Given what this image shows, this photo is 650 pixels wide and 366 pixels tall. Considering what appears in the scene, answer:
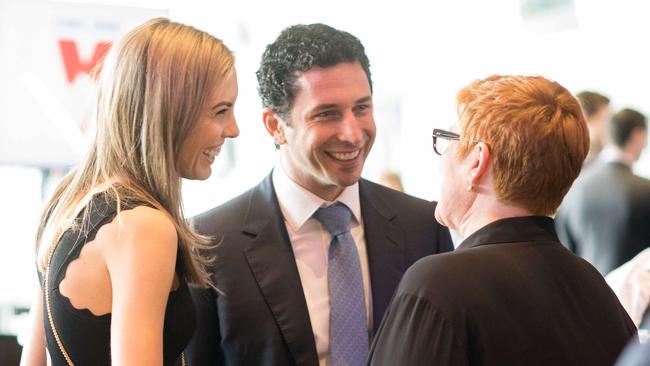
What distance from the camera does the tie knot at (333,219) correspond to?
7.21 feet

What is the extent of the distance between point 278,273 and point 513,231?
0.71m

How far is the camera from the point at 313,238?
2.21m

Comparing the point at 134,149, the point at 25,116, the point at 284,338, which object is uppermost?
the point at 25,116

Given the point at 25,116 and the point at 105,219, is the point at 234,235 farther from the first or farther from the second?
the point at 25,116

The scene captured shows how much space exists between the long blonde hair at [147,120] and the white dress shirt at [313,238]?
48 cm

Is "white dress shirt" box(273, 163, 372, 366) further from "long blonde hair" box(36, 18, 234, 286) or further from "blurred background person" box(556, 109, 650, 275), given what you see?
"blurred background person" box(556, 109, 650, 275)

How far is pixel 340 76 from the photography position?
221cm

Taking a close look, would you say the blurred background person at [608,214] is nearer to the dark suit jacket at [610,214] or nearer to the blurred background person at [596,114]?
the dark suit jacket at [610,214]

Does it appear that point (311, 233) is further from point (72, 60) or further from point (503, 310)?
point (72, 60)

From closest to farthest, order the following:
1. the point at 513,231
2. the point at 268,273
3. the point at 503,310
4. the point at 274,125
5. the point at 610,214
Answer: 1. the point at 503,310
2. the point at 513,231
3. the point at 268,273
4. the point at 274,125
5. the point at 610,214

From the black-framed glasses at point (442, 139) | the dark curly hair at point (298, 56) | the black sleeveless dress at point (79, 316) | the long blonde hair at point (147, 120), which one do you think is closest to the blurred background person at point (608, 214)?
the dark curly hair at point (298, 56)

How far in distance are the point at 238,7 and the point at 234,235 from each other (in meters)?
4.07

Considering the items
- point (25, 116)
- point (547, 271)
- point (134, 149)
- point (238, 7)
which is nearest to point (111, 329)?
point (134, 149)

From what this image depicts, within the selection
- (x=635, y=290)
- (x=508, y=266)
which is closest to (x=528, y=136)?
(x=508, y=266)
